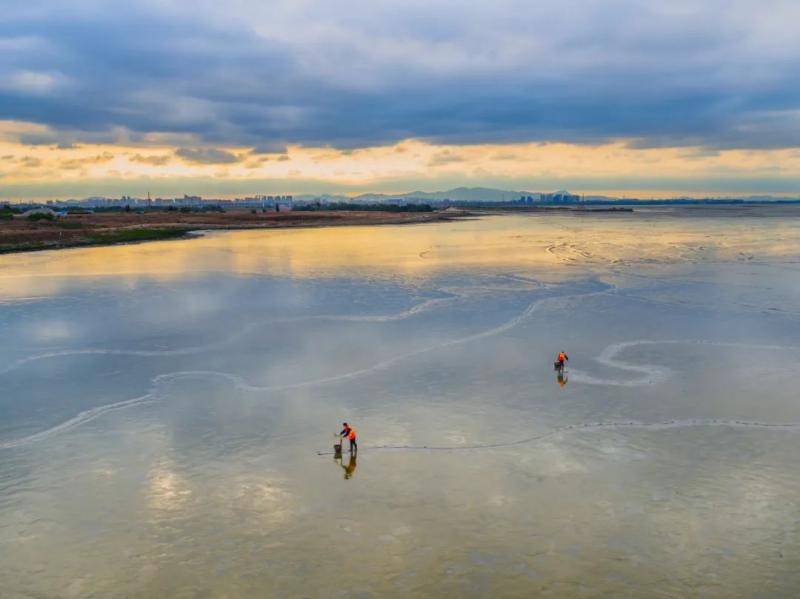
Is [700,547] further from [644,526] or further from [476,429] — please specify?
[476,429]

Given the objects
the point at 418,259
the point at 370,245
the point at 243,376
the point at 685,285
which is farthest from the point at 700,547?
the point at 370,245

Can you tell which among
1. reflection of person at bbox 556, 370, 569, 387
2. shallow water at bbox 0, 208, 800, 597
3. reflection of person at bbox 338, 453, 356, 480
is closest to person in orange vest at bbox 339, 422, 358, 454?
reflection of person at bbox 338, 453, 356, 480

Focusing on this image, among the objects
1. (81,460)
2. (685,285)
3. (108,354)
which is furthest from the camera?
(685,285)

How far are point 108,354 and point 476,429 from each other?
919 inches

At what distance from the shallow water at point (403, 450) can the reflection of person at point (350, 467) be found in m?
0.10

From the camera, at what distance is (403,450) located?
24047 mm

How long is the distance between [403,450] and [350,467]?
228cm

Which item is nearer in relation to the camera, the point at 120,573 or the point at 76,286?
the point at 120,573

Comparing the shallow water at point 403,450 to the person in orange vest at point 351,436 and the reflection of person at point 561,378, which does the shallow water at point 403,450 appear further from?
the person in orange vest at point 351,436

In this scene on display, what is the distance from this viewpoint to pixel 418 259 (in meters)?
91.3

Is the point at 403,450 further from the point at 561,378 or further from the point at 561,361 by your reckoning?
the point at 561,361

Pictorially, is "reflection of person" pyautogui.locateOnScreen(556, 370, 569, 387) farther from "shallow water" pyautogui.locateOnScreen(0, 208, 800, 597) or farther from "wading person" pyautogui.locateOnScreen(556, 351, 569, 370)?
"shallow water" pyautogui.locateOnScreen(0, 208, 800, 597)

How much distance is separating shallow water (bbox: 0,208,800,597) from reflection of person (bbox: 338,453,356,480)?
10 centimetres

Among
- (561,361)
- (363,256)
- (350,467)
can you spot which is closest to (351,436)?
(350,467)
